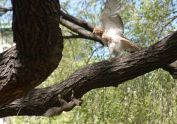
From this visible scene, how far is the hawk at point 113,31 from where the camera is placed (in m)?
5.49

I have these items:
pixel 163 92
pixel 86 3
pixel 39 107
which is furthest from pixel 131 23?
pixel 39 107

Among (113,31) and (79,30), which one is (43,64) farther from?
(79,30)

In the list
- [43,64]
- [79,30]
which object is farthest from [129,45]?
[43,64]

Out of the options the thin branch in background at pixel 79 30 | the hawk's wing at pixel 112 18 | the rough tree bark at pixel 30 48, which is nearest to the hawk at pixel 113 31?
the hawk's wing at pixel 112 18

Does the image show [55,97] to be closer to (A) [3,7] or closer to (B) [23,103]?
(B) [23,103]

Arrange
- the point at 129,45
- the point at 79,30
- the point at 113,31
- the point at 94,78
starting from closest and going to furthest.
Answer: the point at 94,78, the point at 129,45, the point at 113,31, the point at 79,30

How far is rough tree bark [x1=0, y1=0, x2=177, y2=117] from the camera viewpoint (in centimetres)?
300

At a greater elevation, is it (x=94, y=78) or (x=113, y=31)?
(x=113, y=31)

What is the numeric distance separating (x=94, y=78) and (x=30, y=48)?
135 cm

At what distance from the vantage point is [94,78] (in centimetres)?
439

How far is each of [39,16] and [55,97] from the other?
5.05 ft

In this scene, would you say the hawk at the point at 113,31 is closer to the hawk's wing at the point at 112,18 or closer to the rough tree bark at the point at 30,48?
the hawk's wing at the point at 112,18

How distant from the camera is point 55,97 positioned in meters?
4.41

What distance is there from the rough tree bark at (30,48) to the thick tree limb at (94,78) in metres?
0.94
